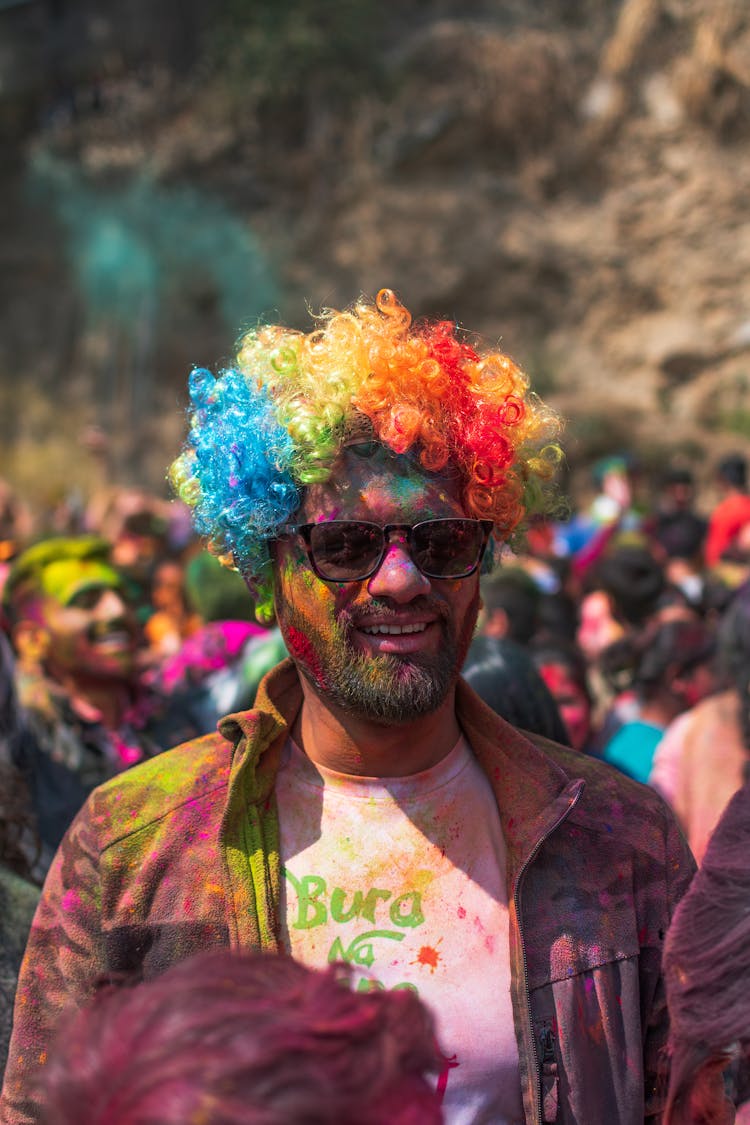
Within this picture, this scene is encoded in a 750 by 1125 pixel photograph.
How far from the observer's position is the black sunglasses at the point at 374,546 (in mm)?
2006

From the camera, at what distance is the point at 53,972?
1899 mm

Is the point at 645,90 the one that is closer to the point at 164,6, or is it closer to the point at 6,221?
the point at 164,6

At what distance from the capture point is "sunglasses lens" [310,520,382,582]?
79.3 inches

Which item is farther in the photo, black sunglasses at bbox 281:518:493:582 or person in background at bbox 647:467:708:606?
person in background at bbox 647:467:708:606

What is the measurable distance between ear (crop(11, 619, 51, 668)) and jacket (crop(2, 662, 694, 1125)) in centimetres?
212

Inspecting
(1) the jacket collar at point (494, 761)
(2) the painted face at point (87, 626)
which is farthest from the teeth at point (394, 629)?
(2) the painted face at point (87, 626)

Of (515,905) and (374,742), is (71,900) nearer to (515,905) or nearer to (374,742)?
(374,742)

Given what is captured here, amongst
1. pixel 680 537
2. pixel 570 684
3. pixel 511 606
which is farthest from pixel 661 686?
pixel 680 537

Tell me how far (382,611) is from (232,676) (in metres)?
2.34

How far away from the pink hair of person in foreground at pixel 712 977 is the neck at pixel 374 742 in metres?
→ 0.63

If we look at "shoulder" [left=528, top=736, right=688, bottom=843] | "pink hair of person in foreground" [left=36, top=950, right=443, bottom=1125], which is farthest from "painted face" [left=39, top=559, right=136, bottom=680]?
"pink hair of person in foreground" [left=36, top=950, right=443, bottom=1125]

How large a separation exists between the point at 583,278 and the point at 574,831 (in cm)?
1683

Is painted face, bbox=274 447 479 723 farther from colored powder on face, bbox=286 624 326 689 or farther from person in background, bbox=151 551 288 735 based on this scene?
person in background, bbox=151 551 288 735

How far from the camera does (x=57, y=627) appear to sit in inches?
157
